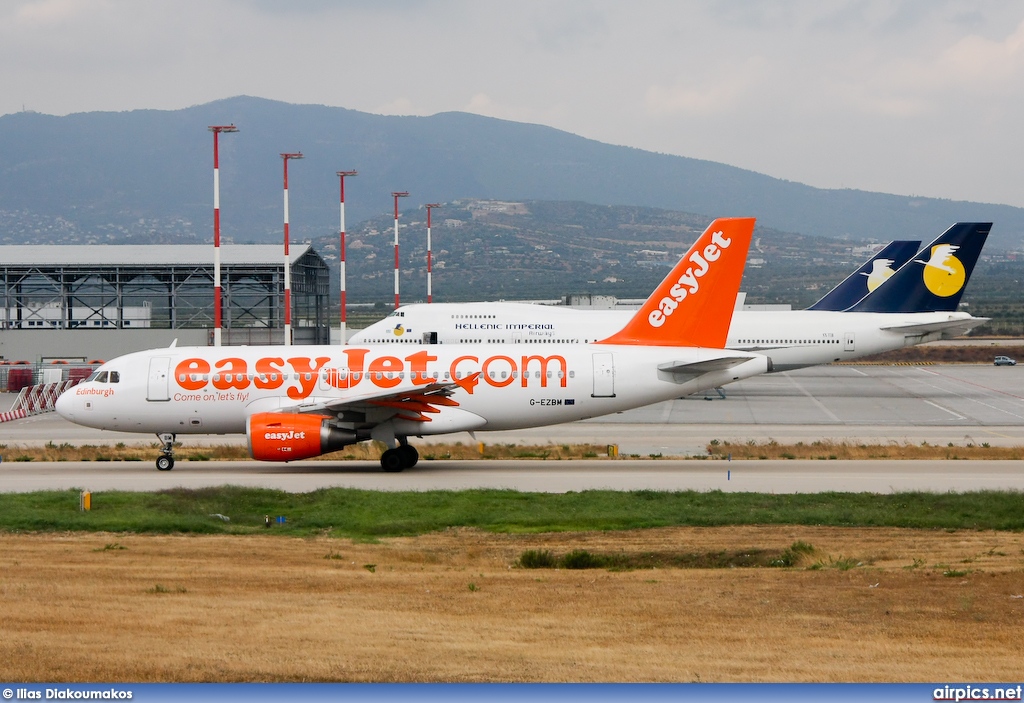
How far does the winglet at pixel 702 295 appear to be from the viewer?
32.9m

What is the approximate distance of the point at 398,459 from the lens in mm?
32344

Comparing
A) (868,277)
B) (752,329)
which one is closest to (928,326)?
(868,277)

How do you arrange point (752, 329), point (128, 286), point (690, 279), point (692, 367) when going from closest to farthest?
point (692, 367) < point (690, 279) < point (752, 329) < point (128, 286)

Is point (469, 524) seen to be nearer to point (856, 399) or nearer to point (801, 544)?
point (801, 544)

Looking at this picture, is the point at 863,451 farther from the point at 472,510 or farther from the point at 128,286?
the point at 128,286

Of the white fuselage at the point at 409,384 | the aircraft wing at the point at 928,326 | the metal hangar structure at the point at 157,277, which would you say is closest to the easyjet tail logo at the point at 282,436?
the white fuselage at the point at 409,384

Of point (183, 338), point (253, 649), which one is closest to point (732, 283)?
point (253, 649)

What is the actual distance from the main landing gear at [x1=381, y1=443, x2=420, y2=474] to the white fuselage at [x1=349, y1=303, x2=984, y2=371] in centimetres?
2324

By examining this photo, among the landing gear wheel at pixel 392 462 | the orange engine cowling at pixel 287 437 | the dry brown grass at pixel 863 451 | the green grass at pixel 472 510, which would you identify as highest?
the orange engine cowling at pixel 287 437

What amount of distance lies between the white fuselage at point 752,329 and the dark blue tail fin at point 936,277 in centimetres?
53

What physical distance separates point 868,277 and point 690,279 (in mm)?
34453

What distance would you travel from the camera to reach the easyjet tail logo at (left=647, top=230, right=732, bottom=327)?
3294 centimetres

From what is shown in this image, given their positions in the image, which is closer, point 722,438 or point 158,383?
point 158,383

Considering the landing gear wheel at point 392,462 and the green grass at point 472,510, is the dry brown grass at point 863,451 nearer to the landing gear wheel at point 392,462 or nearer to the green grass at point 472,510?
the green grass at point 472,510
